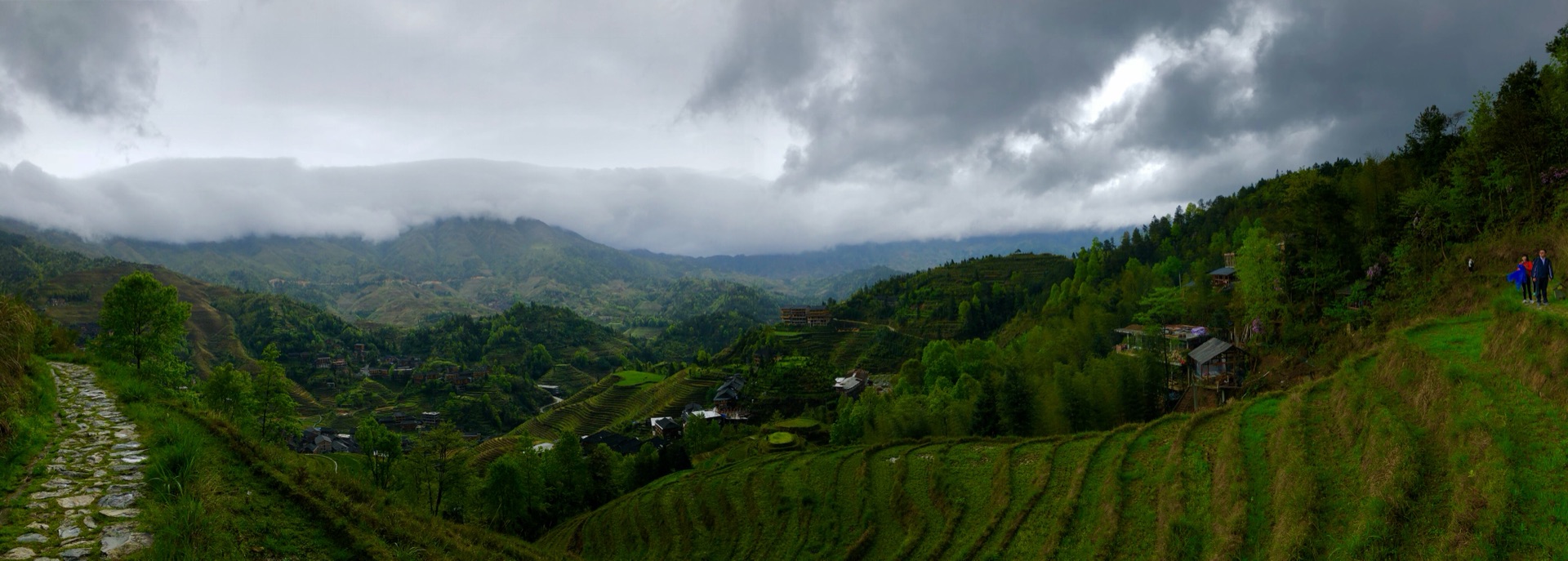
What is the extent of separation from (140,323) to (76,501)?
2360 cm

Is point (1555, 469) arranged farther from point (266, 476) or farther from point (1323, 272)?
point (1323, 272)

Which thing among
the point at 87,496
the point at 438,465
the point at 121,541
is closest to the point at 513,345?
the point at 438,465

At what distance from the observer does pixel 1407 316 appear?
91.2 ft

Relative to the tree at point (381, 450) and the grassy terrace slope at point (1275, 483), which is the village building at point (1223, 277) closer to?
the grassy terrace slope at point (1275, 483)

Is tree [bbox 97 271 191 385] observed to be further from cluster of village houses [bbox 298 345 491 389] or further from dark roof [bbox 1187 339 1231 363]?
cluster of village houses [bbox 298 345 491 389]

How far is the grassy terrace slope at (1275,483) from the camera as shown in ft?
35.8

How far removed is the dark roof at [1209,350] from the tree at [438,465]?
48.7m

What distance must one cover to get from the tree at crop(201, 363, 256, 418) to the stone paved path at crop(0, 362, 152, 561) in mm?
20396

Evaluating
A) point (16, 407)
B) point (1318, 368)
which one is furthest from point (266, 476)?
point (1318, 368)

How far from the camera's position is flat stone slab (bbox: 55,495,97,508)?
20.8 ft

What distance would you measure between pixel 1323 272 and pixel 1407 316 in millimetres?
8025

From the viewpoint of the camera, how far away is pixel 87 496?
662cm

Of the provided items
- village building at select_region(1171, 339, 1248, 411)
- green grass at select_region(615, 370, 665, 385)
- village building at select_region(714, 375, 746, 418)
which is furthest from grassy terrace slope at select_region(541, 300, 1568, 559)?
green grass at select_region(615, 370, 665, 385)

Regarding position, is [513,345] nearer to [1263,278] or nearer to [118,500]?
[1263,278]
